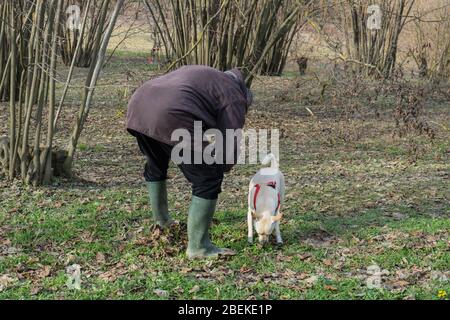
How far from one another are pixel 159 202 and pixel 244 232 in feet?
2.74

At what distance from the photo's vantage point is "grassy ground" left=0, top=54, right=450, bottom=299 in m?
4.73

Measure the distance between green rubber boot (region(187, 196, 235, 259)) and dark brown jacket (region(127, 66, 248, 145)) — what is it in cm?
55

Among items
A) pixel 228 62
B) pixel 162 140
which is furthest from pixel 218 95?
pixel 228 62

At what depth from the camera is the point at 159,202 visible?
579 cm

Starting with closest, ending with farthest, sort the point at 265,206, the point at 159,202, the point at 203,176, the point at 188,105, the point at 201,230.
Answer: the point at 188,105 < the point at 203,176 < the point at 201,230 < the point at 265,206 < the point at 159,202

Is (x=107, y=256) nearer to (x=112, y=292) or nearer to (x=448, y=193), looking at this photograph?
(x=112, y=292)

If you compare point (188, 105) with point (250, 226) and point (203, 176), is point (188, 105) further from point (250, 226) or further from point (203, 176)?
point (250, 226)

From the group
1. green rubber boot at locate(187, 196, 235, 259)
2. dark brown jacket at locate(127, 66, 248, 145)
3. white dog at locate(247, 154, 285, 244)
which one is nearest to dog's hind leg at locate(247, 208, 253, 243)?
white dog at locate(247, 154, 285, 244)

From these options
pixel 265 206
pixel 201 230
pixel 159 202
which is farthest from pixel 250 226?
pixel 159 202

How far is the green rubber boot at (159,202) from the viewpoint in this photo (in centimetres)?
567

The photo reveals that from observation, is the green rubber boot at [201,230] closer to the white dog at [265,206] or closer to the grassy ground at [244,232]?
the grassy ground at [244,232]

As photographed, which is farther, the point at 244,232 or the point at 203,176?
the point at 244,232

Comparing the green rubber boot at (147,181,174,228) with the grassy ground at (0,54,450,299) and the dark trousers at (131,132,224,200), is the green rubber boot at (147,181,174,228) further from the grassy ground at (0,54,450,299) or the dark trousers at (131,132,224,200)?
the dark trousers at (131,132,224,200)

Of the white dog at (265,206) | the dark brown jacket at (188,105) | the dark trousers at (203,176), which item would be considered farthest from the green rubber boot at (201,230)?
the dark brown jacket at (188,105)
